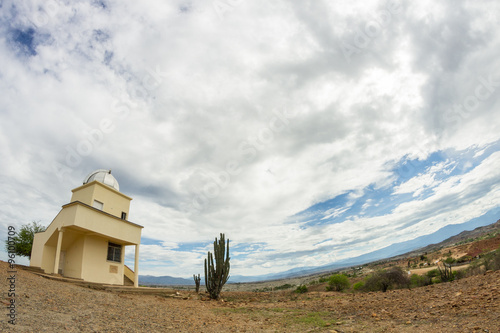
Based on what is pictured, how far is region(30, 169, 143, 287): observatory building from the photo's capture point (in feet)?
57.9

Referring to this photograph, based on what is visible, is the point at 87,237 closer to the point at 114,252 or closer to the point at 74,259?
the point at 74,259

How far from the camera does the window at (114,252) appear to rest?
21297 millimetres

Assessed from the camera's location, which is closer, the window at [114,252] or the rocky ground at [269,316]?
the rocky ground at [269,316]

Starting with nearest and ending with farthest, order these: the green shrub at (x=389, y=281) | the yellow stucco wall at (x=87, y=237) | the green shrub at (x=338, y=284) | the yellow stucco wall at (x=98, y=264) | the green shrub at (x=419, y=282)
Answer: the green shrub at (x=419, y=282) → the green shrub at (x=389, y=281) → the yellow stucco wall at (x=87, y=237) → the yellow stucco wall at (x=98, y=264) → the green shrub at (x=338, y=284)

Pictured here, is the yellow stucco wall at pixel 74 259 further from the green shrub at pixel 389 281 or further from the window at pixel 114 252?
the green shrub at pixel 389 281

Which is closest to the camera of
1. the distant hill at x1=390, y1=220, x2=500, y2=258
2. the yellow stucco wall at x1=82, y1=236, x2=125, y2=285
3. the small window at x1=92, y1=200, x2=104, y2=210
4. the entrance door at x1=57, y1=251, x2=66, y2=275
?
the yellow stucco wall at x1=82, y1=236, x2=125, y2=285

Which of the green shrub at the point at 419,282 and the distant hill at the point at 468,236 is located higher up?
the distant hill at the point at 468,236

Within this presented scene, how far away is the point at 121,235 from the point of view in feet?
68.4

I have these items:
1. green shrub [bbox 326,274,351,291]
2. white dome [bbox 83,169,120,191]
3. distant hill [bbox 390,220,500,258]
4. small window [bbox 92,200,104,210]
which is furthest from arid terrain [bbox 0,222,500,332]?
distant hill [bbox 390,220,500,258]

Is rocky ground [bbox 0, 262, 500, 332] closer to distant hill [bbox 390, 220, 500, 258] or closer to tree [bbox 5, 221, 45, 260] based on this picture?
tree [bbox 5, 221, 45, 260]

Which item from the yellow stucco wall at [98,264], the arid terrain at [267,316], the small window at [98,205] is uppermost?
the small window at [98,205]

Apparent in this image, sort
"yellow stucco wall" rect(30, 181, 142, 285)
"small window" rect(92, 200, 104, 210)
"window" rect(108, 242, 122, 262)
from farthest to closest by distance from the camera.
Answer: "window" rect(108, 242, 122, 262), "small window" rect(92, 200, 104, 210), "yellow stucco wall" rect(30, 181, 142, 285)

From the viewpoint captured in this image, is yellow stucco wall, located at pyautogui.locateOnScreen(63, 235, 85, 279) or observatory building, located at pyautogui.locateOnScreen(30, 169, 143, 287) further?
yellow stucco wall, located at pyautogui.locateOnScreen(63, 235, 85, 279)

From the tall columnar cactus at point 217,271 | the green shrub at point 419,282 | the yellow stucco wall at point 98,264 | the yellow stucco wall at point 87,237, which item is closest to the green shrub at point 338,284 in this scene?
the green shrub at point 419,282
